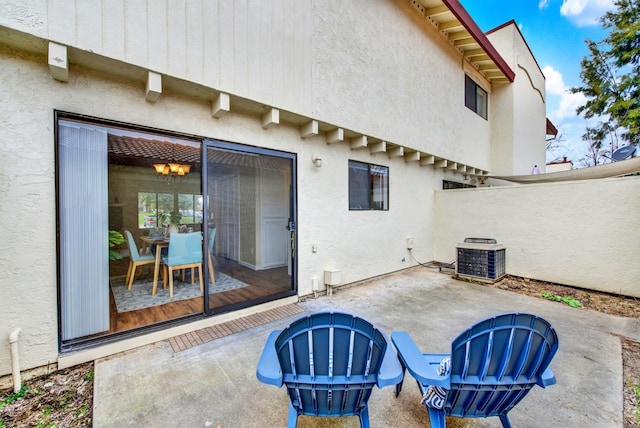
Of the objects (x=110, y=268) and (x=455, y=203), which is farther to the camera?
(x=455, y=203)

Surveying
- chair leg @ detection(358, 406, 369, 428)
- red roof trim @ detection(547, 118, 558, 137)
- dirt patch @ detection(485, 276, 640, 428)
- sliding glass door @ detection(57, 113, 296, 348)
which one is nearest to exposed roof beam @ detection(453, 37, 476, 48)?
dirt patch @ detection(485, 276, 640, 428)

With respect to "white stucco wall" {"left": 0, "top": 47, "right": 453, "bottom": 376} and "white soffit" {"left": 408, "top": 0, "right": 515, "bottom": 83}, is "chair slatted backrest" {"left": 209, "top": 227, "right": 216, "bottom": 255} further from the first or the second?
"white soffit" {"left": 408, "top": 0, "right": 515, "bottom": 83}

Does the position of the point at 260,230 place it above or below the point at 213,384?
above

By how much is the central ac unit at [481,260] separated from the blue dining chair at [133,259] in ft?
20.0

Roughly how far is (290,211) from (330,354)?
3.15 meters

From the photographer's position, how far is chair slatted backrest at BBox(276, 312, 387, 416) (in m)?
1.39

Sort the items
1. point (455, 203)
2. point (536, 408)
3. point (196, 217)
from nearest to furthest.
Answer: point (536, 408) → point (196, 217) → point (455, 203)

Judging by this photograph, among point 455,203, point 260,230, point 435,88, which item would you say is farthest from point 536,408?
point 435,88

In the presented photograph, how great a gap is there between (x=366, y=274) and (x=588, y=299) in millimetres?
3940

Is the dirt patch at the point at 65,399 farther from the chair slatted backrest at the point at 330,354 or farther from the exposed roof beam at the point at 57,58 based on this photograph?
the exposed roof beam at the point at 57,58

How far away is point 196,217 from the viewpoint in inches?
142

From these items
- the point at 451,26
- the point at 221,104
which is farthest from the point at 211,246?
the point at 451,26

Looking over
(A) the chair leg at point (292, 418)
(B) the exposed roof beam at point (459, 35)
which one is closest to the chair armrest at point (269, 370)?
(A) the chair leg at point (292, 418)

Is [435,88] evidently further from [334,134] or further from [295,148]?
[295,148]
